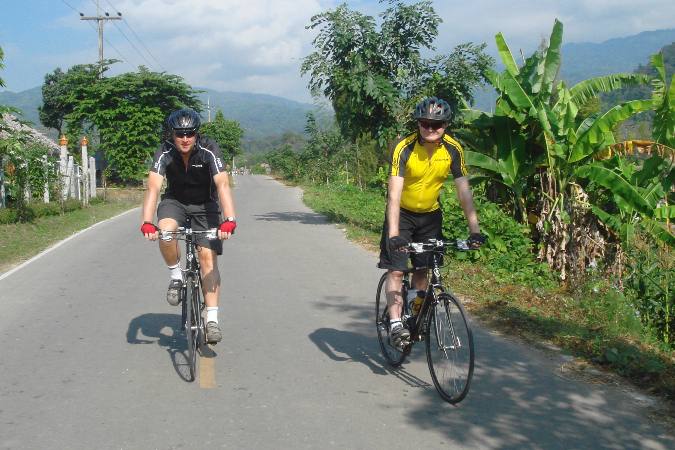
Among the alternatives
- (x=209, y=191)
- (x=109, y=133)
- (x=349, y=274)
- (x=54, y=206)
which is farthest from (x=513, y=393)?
(x=109, y=133)

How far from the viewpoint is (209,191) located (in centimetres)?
649

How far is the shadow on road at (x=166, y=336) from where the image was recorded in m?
6.40

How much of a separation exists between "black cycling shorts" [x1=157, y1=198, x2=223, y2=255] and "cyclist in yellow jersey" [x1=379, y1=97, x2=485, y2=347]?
4.85 feet

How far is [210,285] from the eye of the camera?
6.45 m

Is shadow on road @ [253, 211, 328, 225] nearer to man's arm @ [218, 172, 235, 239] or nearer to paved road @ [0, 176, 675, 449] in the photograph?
paved road @ [0, 176, 675, 449]

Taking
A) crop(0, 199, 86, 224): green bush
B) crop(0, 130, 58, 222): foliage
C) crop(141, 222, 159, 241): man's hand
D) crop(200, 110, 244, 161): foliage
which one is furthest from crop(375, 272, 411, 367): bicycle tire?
crop(200, 110, 244, 161): foliage

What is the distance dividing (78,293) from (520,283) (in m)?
5.86

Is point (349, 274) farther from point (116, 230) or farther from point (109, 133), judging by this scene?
point (109, 133)

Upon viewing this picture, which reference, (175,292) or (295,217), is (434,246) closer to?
(175,292)

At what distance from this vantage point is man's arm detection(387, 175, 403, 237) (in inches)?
221

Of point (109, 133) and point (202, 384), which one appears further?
point (109, 133)

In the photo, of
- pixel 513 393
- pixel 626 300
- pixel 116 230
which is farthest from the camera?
pixel 116 230

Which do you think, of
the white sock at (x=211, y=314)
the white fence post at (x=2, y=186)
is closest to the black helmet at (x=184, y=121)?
the white sock at (x=211, y=314)

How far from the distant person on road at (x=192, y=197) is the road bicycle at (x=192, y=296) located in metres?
0.07
